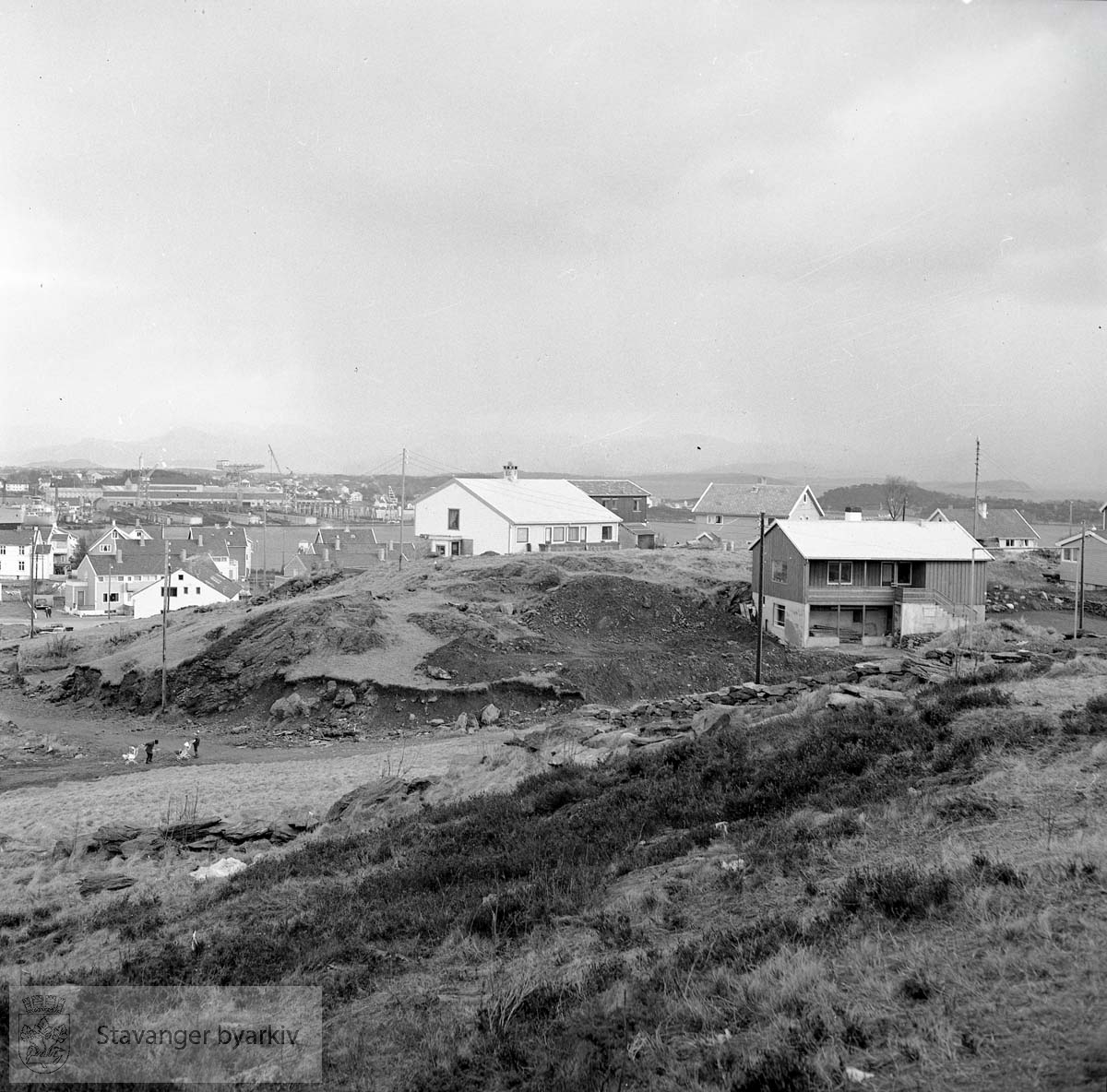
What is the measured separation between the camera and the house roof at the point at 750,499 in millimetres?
73875

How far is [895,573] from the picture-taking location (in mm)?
41719

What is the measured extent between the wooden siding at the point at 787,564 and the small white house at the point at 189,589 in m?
47.8

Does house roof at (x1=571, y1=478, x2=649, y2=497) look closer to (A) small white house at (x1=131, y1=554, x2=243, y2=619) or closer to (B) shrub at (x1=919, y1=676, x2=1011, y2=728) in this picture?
(A) small white house at (x1=131, y1=554, x2=243, y2=619)

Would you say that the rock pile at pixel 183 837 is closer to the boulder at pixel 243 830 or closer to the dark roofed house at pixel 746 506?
the boulder at pixel 243 830

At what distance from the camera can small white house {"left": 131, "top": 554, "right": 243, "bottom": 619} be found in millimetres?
77375

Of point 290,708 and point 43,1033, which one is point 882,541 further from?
point 43,1033

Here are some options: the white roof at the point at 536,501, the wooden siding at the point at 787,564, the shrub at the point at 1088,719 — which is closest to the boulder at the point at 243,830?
the shrub at the point at 1088,719

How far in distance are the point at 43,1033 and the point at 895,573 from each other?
39154 millimetres

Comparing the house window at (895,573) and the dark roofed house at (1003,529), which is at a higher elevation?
the dark roofed house at (1003,529)

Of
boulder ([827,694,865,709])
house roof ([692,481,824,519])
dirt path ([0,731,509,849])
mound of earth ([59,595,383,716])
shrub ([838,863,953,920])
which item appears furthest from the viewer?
house roof ([692,481,824,519])

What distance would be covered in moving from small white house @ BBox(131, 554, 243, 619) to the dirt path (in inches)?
2031

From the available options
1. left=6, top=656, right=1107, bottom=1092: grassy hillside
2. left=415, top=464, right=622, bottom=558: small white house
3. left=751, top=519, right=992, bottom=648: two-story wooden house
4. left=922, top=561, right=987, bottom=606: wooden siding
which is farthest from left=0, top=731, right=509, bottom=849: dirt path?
left=415, top=464, right=622, bottom=558: small white house

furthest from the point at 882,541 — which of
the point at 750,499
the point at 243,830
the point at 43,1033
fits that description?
the point at 43,1033

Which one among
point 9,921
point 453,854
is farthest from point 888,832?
point 9,921
